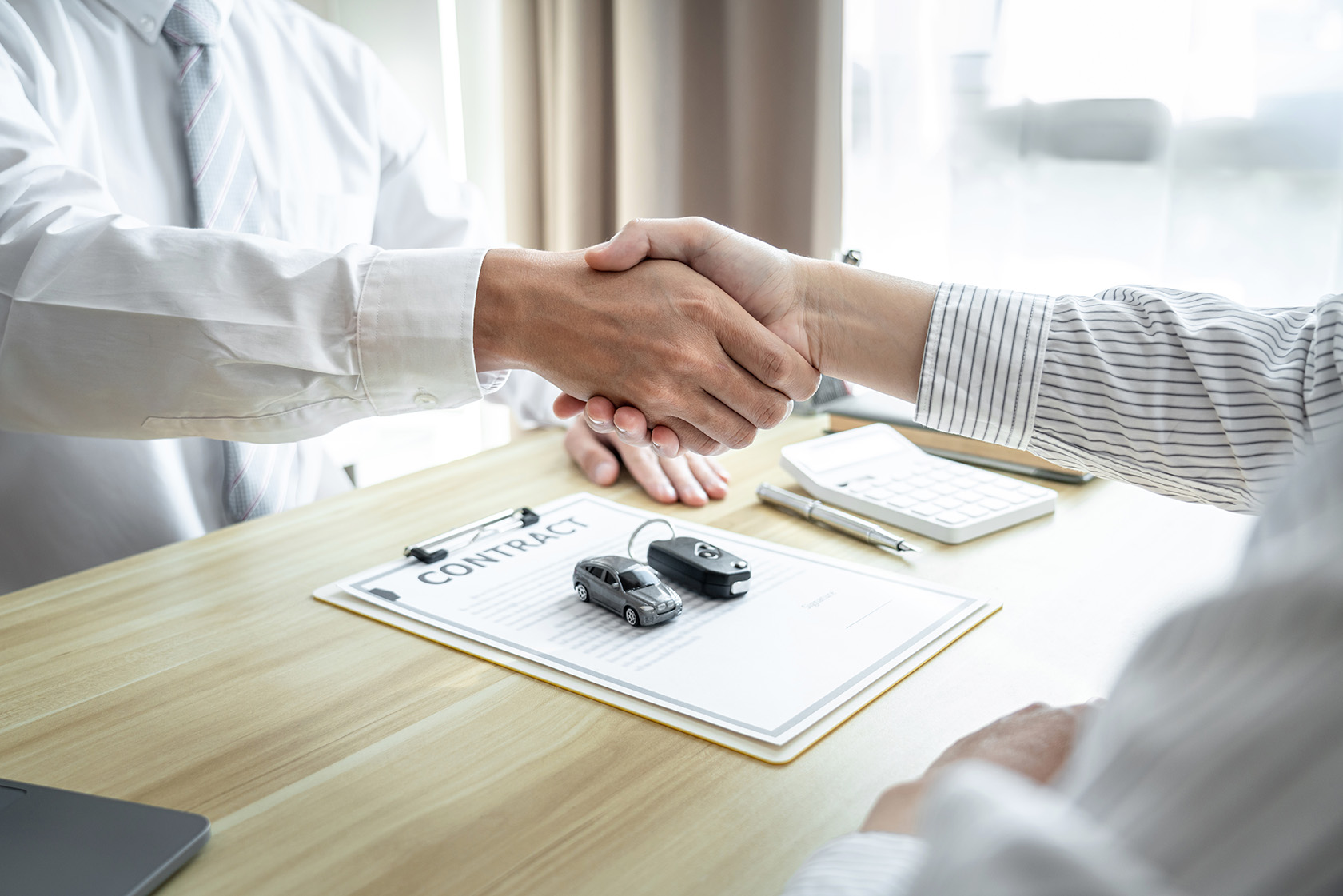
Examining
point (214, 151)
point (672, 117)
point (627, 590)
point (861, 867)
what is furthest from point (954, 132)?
point (861, 867)

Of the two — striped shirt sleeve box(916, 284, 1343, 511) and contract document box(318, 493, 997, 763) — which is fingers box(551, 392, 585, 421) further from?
striped shirt sleeve box(916, 284, 1343, 511)

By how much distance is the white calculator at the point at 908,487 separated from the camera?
3.02ft

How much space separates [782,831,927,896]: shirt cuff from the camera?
0.38m

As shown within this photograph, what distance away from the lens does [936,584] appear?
0.79 m

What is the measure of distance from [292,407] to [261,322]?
0.31ft

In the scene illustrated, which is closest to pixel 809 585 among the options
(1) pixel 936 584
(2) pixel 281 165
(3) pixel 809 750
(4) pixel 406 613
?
(1) pixel 936 584

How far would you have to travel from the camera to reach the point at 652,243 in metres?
0.97

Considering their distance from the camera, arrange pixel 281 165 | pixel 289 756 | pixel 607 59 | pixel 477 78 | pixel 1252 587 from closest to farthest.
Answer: pixel 1252 587, pixel 289 756, pixel 281 165, pixel 607 59, pixel 477 78

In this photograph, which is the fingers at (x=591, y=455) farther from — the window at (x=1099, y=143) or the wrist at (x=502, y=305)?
the window at (x=1099, y=143)

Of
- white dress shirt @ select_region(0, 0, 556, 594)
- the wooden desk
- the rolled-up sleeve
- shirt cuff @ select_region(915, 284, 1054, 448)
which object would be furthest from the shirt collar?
shirt cuff @ select_region(915, 284, 1054, 448)

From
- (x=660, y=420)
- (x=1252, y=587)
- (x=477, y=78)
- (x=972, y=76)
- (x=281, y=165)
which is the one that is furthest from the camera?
(x=477, y=78)

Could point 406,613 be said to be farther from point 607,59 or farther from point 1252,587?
point 607,59

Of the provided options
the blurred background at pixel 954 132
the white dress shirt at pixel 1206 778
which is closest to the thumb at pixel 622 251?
the white dress shirt at pixel 1206 778

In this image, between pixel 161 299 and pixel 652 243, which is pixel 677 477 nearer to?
pixel 652 243
